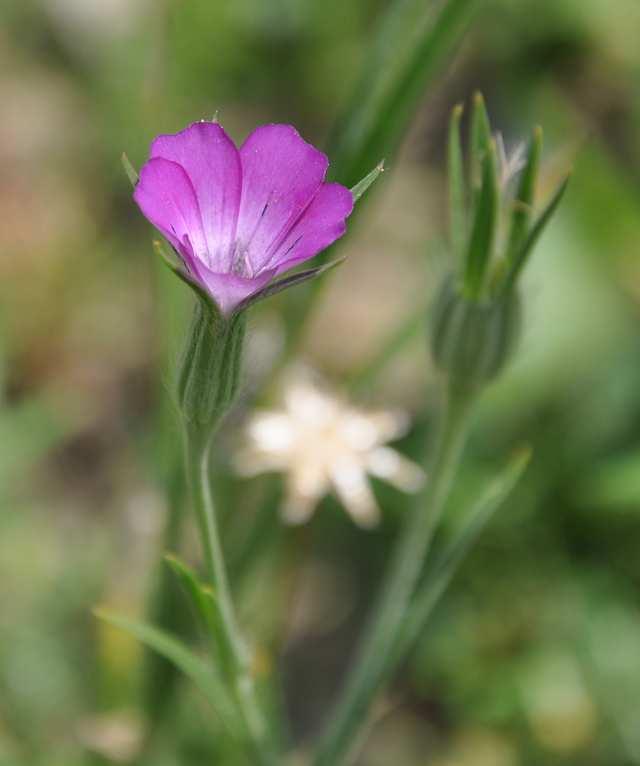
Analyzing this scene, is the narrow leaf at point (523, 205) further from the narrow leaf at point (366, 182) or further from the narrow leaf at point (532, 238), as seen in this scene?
the narrow leaf at point (366, 182)

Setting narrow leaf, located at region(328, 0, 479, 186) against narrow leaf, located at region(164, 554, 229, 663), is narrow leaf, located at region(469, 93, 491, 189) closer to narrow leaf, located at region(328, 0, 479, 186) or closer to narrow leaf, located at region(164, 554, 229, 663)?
narrow leaf, located at region(328, 0, 479, 186)

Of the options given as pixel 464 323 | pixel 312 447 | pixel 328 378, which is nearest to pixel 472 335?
pixel 464 323

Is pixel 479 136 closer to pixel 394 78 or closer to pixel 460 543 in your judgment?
pixel 394 78

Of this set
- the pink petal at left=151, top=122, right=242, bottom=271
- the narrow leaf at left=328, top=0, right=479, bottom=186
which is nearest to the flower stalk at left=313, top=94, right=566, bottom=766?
the narrow leaf at left=328, top=0, right=479, bottom=186

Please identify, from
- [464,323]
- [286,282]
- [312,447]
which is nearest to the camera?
[286,282]

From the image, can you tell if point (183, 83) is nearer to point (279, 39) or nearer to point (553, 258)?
point (279, 39)
